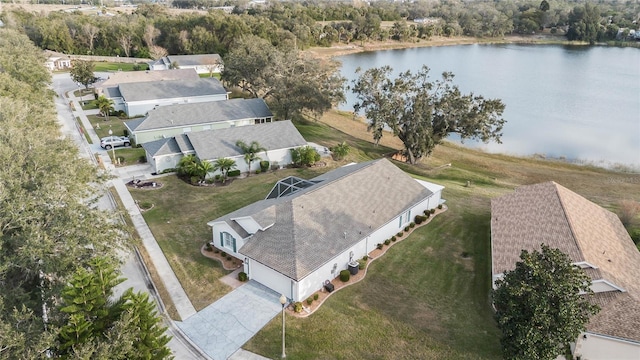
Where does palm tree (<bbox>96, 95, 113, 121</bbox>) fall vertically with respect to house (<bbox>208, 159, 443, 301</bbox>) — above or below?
above

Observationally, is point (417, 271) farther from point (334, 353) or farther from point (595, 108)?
point (595, 108)

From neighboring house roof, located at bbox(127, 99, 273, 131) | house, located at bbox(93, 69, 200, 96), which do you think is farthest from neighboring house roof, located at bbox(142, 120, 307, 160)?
house, located at bbox(93, 69, 200, 96)

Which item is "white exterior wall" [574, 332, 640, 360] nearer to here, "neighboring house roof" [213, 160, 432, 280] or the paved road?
"neighboring house roof" [213, 160, 432, 280]

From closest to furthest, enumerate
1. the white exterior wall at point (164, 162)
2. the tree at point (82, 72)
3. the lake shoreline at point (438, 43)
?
the white exterior wall at point (164, 162), the tree at point (82, 72), the lake shoreline at point (438, 43)

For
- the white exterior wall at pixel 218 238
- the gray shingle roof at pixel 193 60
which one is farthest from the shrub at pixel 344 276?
the gray shingle roof at pixel 193 60

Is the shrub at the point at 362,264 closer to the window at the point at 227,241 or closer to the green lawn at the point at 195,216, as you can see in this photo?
the window at the point at 227,241

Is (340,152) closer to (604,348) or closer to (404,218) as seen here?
(404,218)
